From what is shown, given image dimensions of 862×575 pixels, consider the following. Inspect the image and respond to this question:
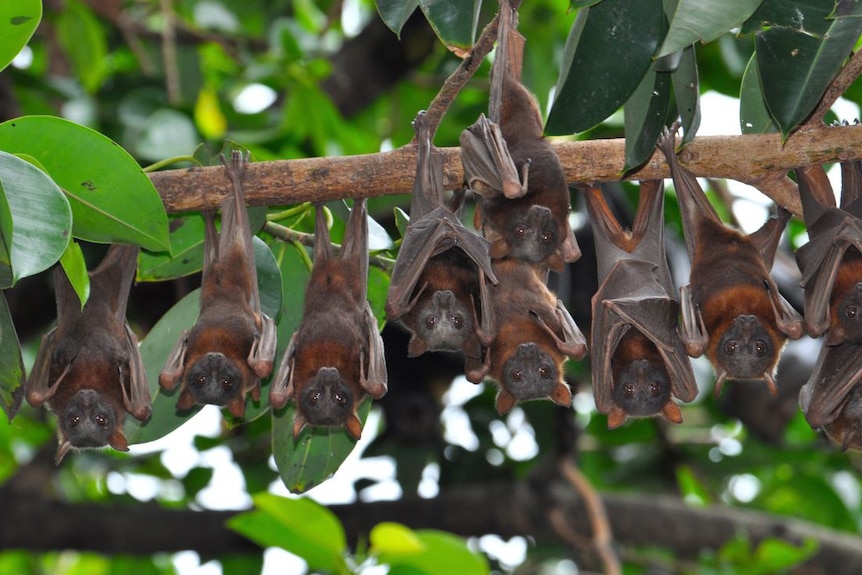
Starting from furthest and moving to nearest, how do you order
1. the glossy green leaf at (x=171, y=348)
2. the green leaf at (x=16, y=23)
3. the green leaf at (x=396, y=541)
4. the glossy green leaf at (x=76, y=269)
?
the green leaf at (x=396, y=541)
the glossy green leaf at (x=171, y=348)
the glossy green leaf at (x=76, y=269)
the green leaf at (x=16, y=23)

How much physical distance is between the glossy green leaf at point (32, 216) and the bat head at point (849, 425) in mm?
2258

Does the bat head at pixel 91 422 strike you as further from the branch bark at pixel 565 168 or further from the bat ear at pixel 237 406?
the branch bark at pixel 565 168

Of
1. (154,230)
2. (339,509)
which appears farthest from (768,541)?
(154,230)

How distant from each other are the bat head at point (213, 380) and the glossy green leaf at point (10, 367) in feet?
1.64

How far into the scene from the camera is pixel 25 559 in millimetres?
8734

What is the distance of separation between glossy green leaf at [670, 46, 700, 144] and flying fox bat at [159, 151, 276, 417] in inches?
51.6

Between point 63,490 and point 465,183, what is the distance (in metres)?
5.75

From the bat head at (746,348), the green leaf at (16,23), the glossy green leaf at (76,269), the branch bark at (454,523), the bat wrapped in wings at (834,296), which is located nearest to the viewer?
the green leaf at (16,23)

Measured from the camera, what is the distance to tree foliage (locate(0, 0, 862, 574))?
2.79 m

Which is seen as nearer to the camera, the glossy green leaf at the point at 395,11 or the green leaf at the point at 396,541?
the glossy green leaf at the point at 395,11

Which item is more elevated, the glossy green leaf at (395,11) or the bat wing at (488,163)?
the glossy green leaf at (395,11)

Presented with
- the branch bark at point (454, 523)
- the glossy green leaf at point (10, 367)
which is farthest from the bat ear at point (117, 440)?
the branch bark at point (454, 523)

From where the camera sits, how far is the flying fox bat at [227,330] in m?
3.33

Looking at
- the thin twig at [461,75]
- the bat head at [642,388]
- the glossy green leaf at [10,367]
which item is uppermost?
the thin twig at [461,75]
